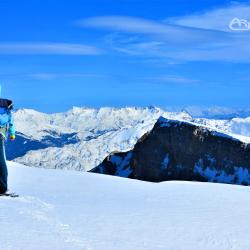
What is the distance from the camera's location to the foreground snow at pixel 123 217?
28.7 ft

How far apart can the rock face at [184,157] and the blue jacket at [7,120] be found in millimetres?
58334

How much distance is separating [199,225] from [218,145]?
66.6 metres

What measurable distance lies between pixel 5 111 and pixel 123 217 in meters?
4.70

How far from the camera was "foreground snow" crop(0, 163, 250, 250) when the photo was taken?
8.75 meters

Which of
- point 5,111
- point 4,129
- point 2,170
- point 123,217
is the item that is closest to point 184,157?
point 2,170

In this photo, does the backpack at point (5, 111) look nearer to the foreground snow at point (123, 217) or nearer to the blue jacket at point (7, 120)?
the blue jacket at point (7, 120)

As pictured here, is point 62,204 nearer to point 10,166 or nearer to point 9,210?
point 9,210

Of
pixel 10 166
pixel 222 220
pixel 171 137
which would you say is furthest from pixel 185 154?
pixel 222 220

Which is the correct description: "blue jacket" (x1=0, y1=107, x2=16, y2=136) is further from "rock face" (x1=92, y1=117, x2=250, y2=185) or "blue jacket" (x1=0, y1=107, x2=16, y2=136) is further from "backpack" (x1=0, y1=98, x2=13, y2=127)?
"rock face" (x1=92, y1=117, x2=250, y2=185)

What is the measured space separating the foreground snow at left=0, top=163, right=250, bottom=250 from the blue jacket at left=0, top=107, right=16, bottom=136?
72.7 inches

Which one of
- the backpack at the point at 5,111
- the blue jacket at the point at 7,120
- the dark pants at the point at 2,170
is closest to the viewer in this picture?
the backpack at the point at 5,111

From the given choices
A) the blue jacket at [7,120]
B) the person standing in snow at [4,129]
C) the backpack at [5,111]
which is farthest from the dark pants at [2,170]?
the backpack at [5,111]

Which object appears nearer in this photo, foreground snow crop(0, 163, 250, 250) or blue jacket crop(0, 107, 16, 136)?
foreground snow crop(0, 163, 250, 250)

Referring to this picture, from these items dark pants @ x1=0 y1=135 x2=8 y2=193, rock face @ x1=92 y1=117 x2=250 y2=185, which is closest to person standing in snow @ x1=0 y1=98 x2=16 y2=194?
dark pants @ x1=0 y1=135 x2=8 y2=193
